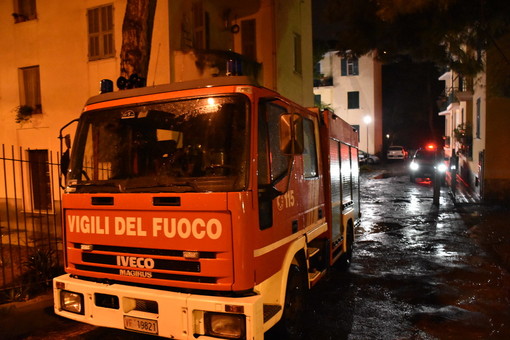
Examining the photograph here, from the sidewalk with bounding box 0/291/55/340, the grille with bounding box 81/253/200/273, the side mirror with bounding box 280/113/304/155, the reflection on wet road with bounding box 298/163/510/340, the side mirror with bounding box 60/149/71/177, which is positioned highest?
the side mirror with bounding box 280/113/304/155

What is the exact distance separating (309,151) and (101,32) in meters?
9.95

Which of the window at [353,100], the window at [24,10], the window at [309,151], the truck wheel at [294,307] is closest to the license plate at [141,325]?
the truck wheel at [294,307]

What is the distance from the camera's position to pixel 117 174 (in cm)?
396

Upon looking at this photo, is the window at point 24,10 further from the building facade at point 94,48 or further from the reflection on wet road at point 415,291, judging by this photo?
the reflection on wet road at point 415,291

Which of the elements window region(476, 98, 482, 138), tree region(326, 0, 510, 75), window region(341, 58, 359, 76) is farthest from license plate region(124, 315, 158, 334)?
window region(341, 58, 359, 76)

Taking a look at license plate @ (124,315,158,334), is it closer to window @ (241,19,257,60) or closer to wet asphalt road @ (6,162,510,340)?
wet asphalt road @ (6,162,510,340)

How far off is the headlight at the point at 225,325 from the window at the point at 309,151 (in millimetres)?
2019

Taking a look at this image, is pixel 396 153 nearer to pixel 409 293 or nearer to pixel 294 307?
pixel 409 293

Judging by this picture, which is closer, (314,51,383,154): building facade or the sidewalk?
the sidewalk

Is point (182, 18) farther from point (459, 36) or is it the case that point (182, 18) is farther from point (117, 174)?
point (117, 174)

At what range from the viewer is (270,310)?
12.0 ft

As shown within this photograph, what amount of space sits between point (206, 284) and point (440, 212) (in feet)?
39.2

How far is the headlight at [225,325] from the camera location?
10.7 ft

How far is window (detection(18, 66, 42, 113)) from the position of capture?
1413cm
